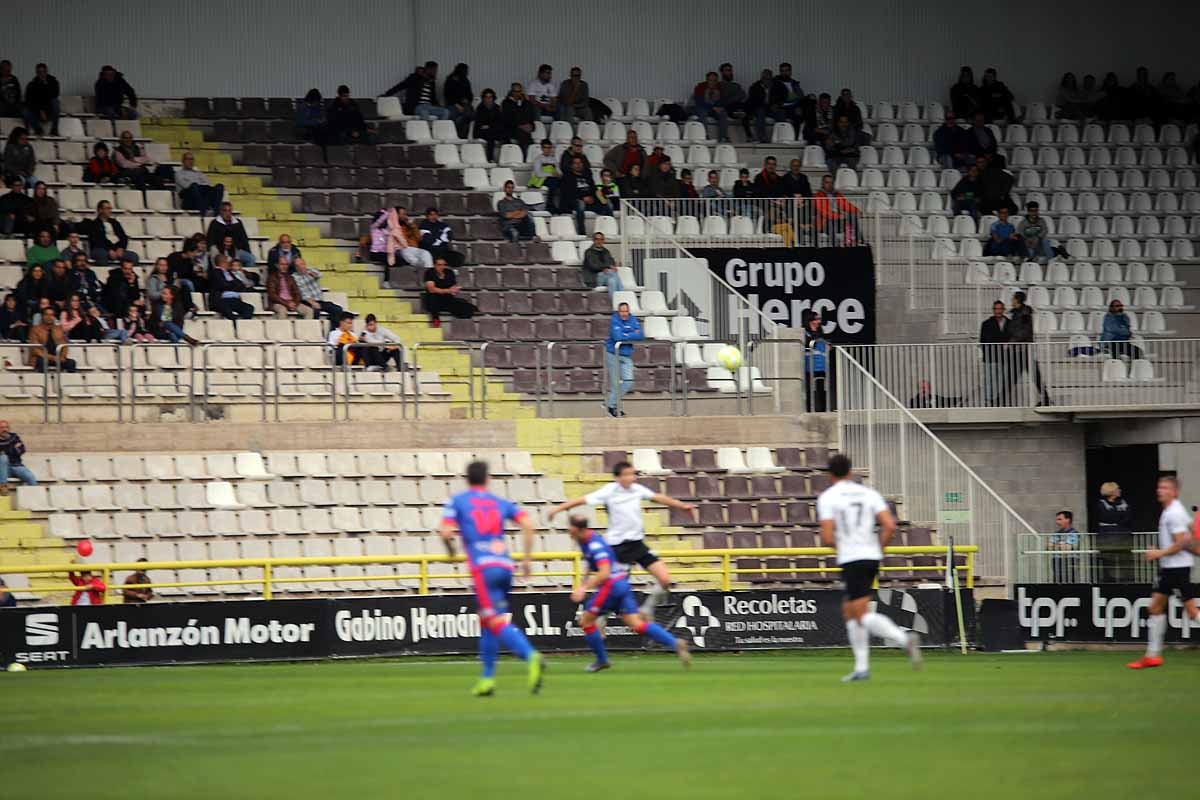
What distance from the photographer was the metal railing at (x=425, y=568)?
23.6 meters

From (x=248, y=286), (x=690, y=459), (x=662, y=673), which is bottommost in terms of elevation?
(x=662, y=673)

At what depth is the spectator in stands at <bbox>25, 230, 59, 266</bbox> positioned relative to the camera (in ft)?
96.7

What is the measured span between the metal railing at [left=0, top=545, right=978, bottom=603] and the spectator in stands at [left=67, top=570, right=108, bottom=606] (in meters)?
0.09

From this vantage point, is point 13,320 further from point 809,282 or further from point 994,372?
point 994,372

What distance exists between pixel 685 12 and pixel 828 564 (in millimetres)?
17255

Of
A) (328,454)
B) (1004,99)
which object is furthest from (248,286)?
(1004,99)

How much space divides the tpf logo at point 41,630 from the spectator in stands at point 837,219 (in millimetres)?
16700

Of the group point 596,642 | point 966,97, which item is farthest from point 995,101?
point 596,642

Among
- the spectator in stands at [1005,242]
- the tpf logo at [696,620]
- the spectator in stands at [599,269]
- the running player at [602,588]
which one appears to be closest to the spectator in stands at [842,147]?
the spectator in stands at [1005,242]

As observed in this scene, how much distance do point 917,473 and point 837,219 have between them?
25.1ft

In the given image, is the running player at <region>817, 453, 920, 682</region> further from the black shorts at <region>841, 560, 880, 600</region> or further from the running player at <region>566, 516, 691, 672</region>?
the running player at <region>566, 516, 691, 672</region>

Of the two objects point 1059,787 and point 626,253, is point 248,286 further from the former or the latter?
point 1059,787

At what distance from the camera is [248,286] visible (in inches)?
1203

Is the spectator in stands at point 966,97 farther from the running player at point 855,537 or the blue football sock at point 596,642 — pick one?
the running player at point 855,537
